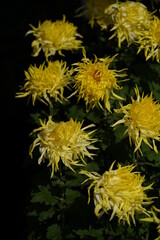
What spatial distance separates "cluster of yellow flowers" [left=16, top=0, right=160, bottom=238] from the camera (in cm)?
170

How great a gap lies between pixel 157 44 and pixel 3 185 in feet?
5.27

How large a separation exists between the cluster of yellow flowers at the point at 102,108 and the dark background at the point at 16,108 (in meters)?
0.72

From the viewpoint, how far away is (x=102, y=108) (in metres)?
2.00

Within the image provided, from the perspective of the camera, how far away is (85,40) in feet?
11.0

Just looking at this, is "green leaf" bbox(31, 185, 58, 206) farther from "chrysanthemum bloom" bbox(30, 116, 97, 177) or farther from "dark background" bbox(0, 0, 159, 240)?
"dark background" bbox(0, 0, 159, 240)

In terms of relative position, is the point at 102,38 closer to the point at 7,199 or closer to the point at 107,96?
the point at 107,96

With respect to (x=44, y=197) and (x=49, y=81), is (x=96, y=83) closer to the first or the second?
(x=49, y=81)

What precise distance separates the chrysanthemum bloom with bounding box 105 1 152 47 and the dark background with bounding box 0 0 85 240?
A: 3.12 ft

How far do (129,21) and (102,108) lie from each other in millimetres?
495

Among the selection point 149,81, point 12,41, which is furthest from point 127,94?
point 12,41

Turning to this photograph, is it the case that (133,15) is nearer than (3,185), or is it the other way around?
(133,15)

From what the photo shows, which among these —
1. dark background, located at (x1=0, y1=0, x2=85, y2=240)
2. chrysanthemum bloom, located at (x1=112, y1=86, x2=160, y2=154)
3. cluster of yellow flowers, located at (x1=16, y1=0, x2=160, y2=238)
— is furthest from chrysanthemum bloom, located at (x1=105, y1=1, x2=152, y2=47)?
dark background, located at (x1=0, y1=0, x2=85, y2=240)

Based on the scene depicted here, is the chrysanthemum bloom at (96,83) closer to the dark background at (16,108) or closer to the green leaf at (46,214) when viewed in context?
the green leaf at (46,214)

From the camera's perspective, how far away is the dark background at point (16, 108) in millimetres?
3068
